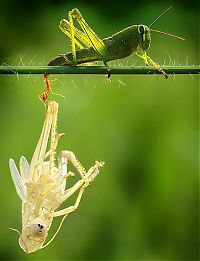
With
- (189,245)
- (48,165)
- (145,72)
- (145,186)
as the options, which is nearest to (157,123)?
(145,186)

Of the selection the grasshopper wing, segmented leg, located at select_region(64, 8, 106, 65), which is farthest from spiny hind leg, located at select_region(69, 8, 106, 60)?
the grasshopper wing

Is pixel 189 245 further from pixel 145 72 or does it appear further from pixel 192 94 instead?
pixel 145 72

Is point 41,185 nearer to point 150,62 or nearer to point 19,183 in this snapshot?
point 19,183

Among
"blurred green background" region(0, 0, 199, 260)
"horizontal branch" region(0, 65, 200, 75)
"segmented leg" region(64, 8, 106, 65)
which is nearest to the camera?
"horizontal branch" region(0, 65, 200, 75)

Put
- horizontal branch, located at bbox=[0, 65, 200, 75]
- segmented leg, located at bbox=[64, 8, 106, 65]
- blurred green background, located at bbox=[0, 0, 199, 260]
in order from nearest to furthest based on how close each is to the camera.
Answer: horizontal branch, located at bbox=[0, 65, 200, 75]
segmented leg, located at bbox=[64, 8, 106, 65]
blurred green background, located at bbox=[0, 0, 199, 260]

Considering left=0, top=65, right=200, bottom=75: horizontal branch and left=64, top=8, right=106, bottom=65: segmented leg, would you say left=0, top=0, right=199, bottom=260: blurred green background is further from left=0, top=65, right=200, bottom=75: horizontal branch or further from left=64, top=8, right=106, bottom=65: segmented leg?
left=0, top=65, right=200, bottom=75: horizontal branch

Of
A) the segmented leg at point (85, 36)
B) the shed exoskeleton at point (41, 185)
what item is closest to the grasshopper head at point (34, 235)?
the shed exoskeleton at point (41, 185)
